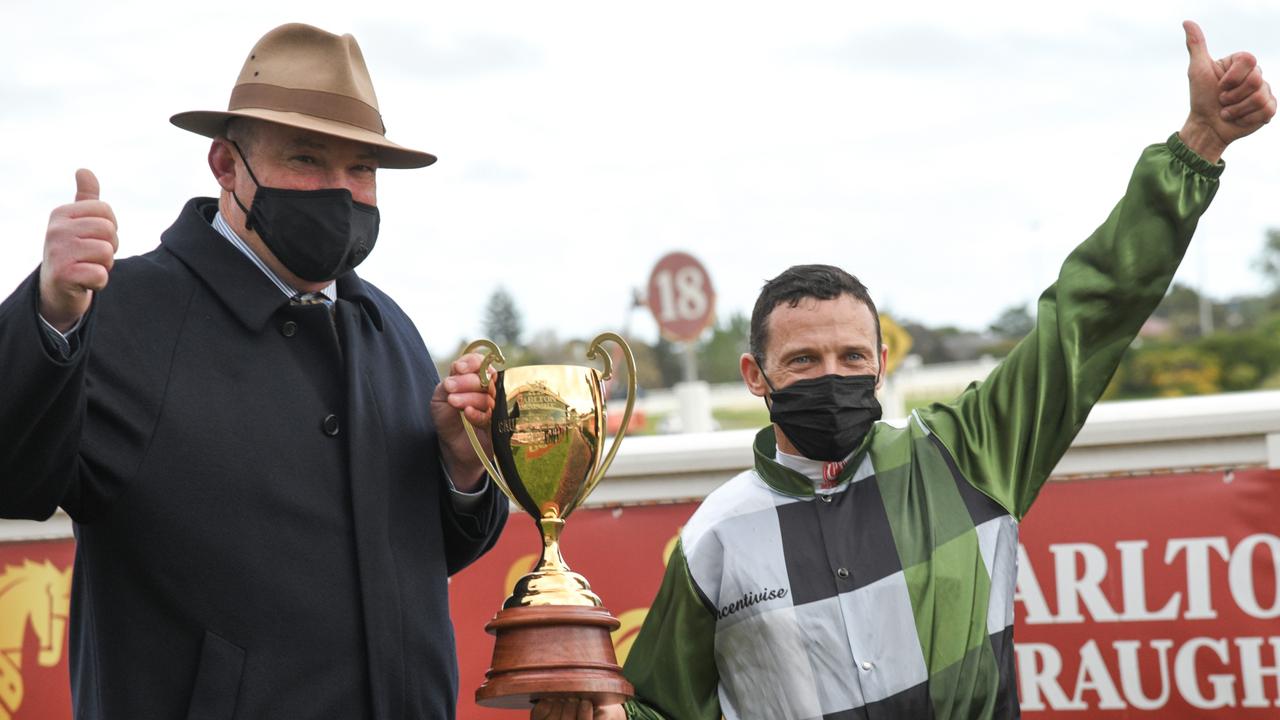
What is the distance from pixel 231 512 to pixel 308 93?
2.98 feet

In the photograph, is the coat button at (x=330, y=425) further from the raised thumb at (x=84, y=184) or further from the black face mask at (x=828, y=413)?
the black face mask at (x=828, y=413)

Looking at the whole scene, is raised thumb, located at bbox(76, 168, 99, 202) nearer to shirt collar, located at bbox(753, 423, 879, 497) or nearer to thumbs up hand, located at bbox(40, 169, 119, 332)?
thumbs up hand, located at bbox(40, 169, 119, 332)

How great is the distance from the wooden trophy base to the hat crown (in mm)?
1183

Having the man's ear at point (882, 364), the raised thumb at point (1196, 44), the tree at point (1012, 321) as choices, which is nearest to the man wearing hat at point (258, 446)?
the man's ear at point (882, 364)

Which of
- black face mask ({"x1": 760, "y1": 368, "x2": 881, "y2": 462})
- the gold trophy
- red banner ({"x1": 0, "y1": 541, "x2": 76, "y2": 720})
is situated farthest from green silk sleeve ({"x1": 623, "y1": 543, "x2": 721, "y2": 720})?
red banner ({"x1": 0, "y1": 541, "x2": 76, "y2": 720})

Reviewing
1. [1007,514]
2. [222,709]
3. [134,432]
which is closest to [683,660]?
[1007,514]

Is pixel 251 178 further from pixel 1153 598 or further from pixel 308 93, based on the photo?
pixel 1153 598

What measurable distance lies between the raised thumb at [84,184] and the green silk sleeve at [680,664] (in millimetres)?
1561

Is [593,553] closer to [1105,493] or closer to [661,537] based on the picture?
[661,537]

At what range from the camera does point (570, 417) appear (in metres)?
3.54

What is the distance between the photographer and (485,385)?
3484mm

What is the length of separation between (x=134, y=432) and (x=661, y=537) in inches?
100

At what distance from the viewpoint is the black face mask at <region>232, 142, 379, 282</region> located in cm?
322

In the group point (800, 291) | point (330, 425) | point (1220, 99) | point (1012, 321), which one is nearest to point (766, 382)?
point (800, 291)
